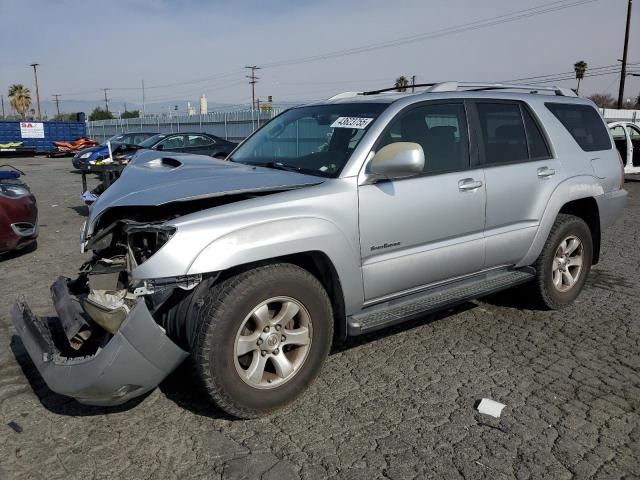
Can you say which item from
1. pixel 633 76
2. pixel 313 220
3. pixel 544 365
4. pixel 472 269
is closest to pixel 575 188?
pixel 472 269

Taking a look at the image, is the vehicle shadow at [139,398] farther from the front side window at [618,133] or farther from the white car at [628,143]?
the front side window at [618,133]

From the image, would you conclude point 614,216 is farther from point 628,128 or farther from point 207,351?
point 628,128

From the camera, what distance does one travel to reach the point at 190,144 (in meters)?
15.5

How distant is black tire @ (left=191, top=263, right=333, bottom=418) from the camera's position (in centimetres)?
275

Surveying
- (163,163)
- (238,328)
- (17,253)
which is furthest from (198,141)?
(238,328)

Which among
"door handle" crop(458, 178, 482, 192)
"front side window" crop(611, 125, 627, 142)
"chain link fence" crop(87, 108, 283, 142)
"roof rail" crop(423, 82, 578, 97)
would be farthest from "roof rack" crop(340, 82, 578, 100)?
"chain link fence" crop(87, 108, 283, 142)

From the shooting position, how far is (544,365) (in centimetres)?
376

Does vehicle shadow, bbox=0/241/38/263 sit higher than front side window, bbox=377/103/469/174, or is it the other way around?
front side window, bbox=377/103/469/174

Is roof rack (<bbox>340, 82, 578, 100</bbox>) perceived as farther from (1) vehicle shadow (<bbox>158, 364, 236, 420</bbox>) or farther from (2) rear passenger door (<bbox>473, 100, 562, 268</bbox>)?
(1) vehicle shadow (<bbox>158, 364, 236, 420</bbox>)

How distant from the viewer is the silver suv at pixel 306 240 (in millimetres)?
2754

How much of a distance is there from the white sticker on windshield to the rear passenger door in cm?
97

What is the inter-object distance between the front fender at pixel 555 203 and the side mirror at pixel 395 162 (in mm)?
1670

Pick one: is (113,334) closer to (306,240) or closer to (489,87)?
(306,240)

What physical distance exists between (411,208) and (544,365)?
58.1 inches
